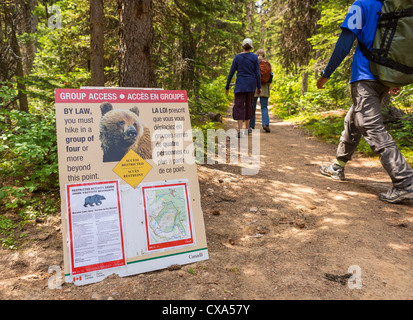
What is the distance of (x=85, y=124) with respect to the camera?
91.0 inches

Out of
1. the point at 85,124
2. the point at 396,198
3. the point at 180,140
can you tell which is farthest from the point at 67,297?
the point at 396,198

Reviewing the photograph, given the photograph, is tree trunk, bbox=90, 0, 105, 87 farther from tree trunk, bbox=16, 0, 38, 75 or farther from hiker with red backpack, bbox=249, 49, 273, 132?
tree trunk, bbox=16, 0, 38, 75

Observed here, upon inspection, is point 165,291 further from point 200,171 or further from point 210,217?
point 200,171

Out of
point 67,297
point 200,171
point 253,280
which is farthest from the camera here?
point 200,171

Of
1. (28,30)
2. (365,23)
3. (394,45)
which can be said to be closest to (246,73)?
(365,23)

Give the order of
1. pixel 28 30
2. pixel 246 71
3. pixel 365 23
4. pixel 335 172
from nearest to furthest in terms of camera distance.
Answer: pixel 365 23, pixel 335 172, pixel 246 71, pixel 28 30

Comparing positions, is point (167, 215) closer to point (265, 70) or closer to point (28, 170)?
point (28, 170)

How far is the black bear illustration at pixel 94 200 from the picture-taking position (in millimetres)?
2172

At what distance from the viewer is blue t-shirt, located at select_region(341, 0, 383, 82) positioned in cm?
337

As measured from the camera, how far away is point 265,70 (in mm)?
8242

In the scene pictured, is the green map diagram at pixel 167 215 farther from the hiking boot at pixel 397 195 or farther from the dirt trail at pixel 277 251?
the hiking boot at pixel 397 195

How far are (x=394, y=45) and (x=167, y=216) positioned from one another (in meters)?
3.49

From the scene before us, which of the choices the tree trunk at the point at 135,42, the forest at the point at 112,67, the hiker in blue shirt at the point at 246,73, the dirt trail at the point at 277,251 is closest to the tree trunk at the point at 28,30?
the forest at the point at 112,67

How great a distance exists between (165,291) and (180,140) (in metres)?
1.41
